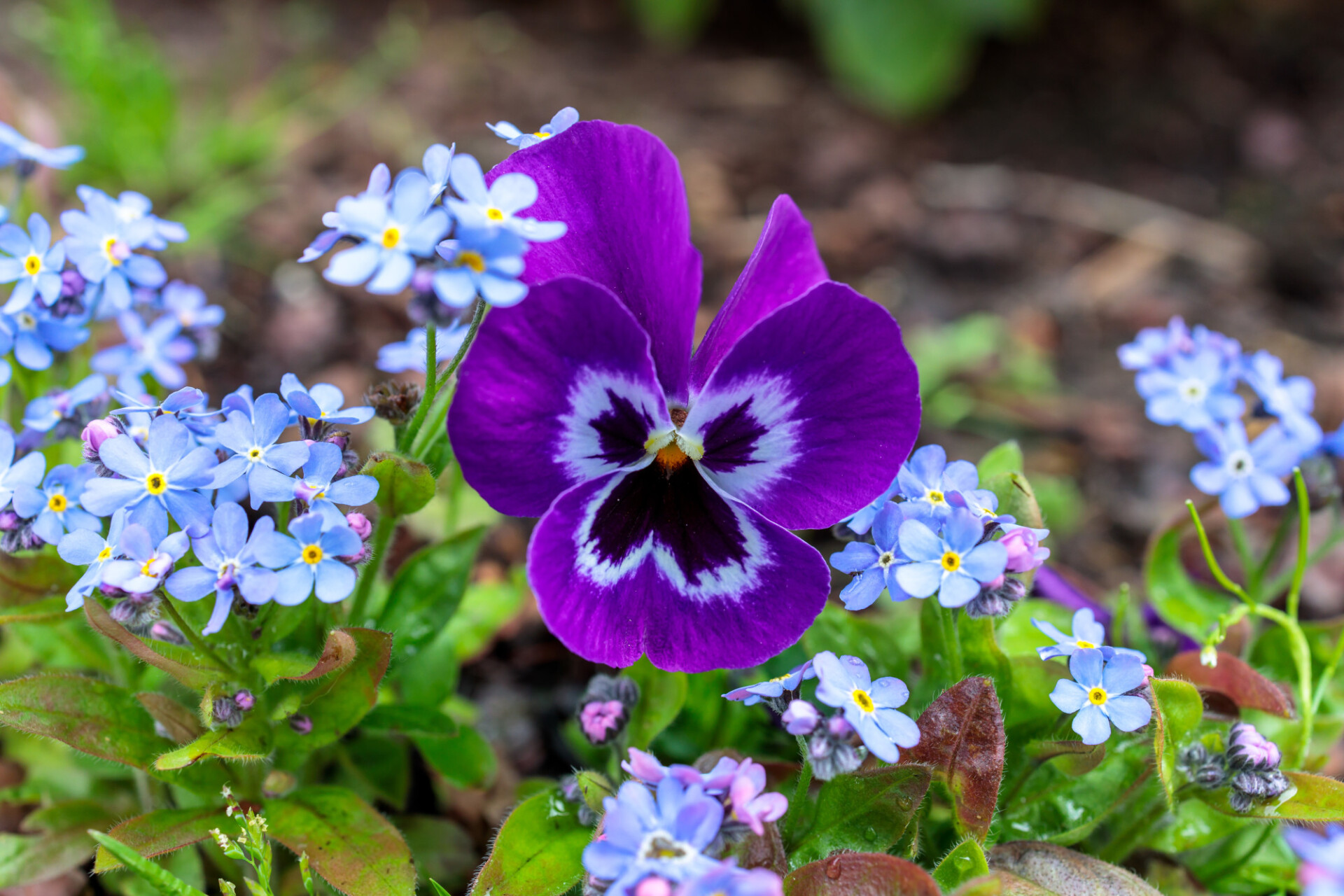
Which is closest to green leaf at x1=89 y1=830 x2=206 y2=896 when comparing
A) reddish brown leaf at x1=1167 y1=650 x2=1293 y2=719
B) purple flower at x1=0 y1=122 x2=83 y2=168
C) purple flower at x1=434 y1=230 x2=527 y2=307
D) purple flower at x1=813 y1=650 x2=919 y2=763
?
purple flower at x1=434 y1=230 x2=527 y2=307

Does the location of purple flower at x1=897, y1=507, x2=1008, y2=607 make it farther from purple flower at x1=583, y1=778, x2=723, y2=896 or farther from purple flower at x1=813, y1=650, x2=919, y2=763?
purple flower at x1=583, y1=778, x2=723, y2=896

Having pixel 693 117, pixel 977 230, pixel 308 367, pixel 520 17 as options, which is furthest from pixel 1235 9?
pixel 308 367

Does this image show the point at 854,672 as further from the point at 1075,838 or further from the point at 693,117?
the point at 693,117

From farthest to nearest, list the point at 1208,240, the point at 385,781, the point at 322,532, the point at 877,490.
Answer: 1. the point at 1208,240
2. the point at 385,781
3. the point at 877,490
4. the point at 322,532

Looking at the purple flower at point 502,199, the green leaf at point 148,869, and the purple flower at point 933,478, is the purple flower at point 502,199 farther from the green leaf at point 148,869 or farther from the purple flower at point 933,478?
the green leaf at point 148,869

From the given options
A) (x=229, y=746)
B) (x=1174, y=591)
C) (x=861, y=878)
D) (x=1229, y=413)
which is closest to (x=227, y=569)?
(x=229, y=746)

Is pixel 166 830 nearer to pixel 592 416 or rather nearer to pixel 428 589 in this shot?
pixel 428 589
